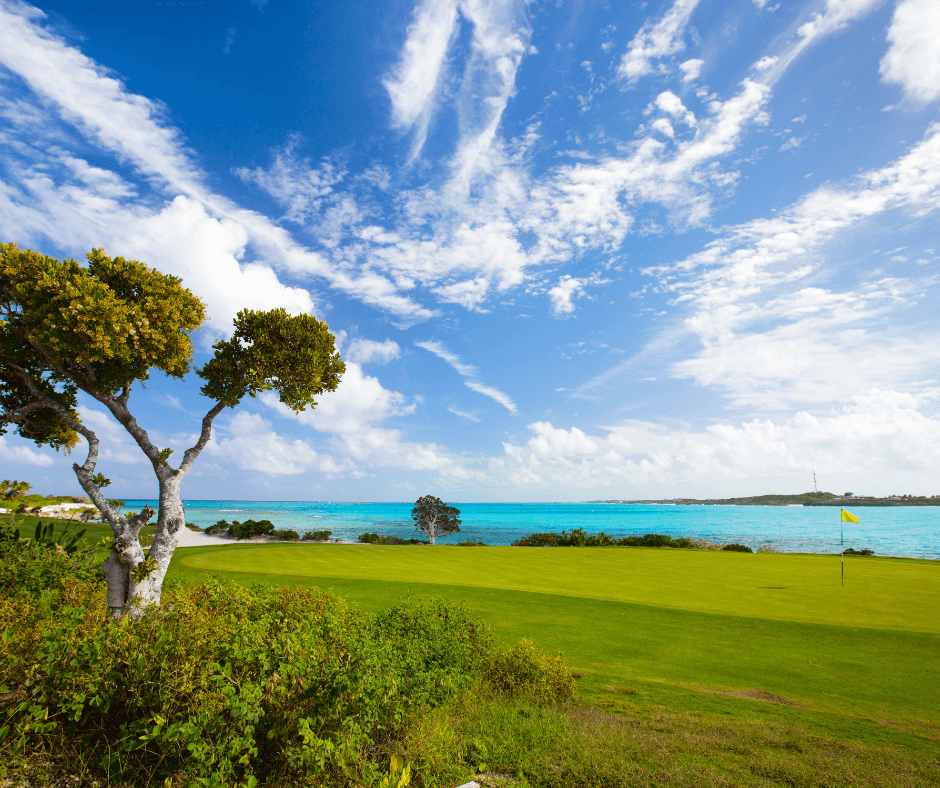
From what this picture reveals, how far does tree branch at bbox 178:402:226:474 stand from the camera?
8.20 m

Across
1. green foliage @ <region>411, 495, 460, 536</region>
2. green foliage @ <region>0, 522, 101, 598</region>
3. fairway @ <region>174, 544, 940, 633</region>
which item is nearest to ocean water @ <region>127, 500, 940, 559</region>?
green foliage @ <region>411, 495, 460, 536</region>

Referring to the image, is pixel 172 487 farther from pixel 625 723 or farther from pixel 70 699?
pixel 625 723

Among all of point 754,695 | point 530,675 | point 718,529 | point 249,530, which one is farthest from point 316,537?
point 718,529

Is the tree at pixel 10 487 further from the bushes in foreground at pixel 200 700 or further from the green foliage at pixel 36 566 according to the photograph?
the bushes in foreground at pixel 200 700

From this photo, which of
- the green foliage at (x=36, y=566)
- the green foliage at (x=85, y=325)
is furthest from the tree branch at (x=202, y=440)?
the green foliage at (x=36, y=566)

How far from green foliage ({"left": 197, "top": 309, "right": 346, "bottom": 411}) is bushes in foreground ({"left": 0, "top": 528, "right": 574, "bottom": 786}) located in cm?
455

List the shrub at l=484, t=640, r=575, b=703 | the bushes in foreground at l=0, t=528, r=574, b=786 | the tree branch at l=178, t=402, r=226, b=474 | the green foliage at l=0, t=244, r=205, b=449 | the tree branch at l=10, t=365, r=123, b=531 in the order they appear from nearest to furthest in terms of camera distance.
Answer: the bushes in foreground at l=0, t=528, r=574, b=786
the shrub at l=484, t=640, r=575, b=703
the green foliage at l=0, t=244, r=205, b=449
the tree branch at l=10, t=365, r=123, b=531
the tree branch at l=178, t=402, r=226, b=474

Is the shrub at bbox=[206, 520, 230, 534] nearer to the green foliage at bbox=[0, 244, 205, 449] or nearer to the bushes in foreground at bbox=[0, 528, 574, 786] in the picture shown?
the green foliage at bbox=[0, 244, 205, 449]

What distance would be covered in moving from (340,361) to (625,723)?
768 centimetres

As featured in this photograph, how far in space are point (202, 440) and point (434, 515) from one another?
46.3 m

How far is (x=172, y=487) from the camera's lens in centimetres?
799

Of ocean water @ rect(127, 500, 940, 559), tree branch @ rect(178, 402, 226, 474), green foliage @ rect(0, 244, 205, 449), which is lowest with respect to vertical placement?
ocean water @ rect(127, 500, 940, 559)

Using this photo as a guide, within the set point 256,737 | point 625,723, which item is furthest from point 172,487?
point 625,723

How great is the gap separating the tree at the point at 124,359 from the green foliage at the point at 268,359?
0.02 meters
